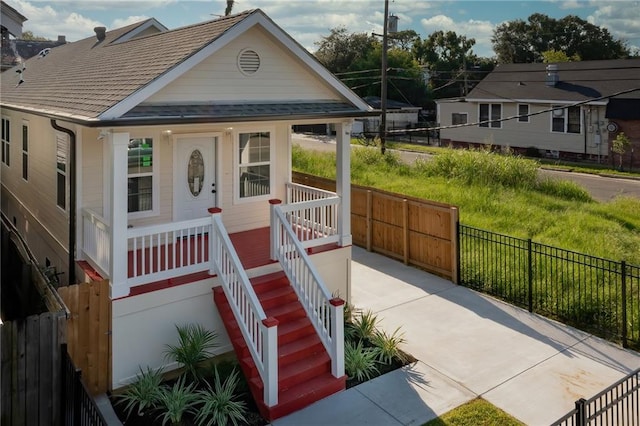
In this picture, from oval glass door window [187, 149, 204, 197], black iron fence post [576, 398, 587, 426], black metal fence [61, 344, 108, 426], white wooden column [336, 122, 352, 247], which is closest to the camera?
black iron fence post [576, 398, 587, 426]

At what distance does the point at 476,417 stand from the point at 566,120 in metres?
29.2

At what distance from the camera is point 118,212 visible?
7.18 meters

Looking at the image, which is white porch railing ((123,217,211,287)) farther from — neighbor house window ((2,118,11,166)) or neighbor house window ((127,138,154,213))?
neighbor house window ((2,118,11,166))

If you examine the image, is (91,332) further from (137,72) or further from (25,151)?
(25,151)

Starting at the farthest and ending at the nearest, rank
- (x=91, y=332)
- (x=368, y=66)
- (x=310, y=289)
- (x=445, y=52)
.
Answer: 1. (x=445, y=52)
2. (x=368, y=66)
3. (x=310, y=289)
4. (x=91, y=332)

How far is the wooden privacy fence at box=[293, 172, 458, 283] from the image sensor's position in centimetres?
1121

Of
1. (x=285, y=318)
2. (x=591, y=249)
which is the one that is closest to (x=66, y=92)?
(x=285, y=318)

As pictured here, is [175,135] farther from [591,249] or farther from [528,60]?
[528,60]

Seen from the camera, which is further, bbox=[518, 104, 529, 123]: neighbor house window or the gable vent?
bbox=[518, 104, 529, 123]: neighbor house window

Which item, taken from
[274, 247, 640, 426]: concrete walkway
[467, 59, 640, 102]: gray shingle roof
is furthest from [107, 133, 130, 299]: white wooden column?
[467, 59, 640, 102]: gray shingle roof

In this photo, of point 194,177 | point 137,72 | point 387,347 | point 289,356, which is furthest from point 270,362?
point 137,72

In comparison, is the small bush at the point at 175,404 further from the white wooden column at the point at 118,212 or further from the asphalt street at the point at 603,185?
the asphalt street at the point at 603,185

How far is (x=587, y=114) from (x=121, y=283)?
29898mm

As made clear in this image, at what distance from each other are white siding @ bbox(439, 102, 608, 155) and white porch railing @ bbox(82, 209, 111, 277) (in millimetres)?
29161
